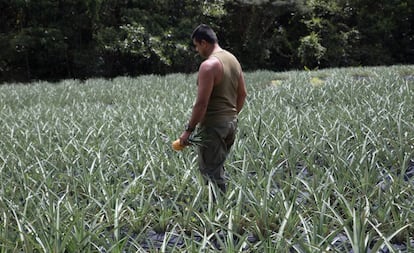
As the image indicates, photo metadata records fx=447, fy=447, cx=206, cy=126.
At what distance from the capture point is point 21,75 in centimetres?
1716

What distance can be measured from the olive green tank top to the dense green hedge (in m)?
13.1

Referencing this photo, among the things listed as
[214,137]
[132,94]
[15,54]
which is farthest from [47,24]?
[214,137]

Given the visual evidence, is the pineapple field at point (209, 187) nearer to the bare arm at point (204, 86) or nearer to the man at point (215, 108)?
the man at point (215, 108)

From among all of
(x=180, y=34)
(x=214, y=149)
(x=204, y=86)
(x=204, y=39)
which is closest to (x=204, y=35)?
(x=204, y=39)

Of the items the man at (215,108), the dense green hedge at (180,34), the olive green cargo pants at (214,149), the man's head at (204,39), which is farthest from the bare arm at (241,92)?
the dense green hedge at (180,34)

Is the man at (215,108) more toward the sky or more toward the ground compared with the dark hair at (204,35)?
more toward the ground

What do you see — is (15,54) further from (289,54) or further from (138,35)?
(289,54)

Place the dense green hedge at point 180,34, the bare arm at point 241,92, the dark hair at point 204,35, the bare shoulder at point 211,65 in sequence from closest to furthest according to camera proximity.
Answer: the bare shoulder at point 211,65, the dark hair at point 204,35, the bare arm at point 241,92, the dense green hedge at point 180,34

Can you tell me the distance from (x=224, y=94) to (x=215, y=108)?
109mm

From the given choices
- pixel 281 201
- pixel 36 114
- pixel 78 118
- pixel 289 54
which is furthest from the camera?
pixel 289 54

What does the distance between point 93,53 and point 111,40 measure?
1.13m

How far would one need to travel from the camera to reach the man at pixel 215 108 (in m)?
2.76

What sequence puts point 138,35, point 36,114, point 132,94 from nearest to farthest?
point 36,114 → point 132,94 → point 138,35

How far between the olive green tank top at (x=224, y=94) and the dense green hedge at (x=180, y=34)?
514 inches
